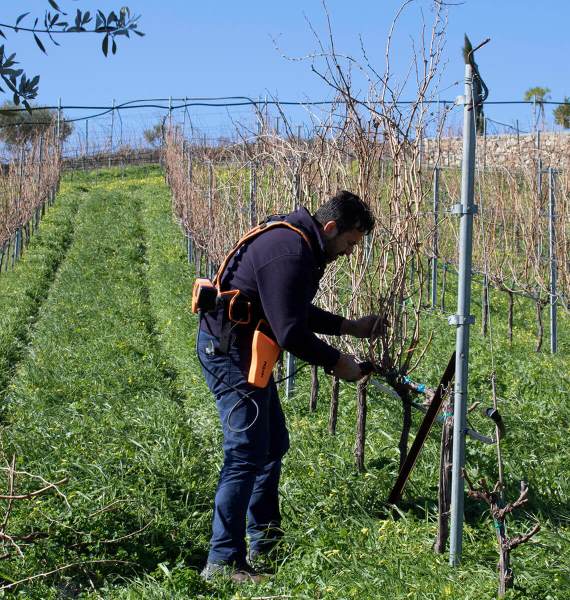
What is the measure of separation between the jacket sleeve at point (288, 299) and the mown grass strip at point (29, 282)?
4469 millimetres

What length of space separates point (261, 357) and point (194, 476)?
1492 mm

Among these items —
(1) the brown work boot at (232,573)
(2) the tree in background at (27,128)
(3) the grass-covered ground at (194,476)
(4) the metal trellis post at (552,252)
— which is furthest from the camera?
(2) the tree in background at (27,128)

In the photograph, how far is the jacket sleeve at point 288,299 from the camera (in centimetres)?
382

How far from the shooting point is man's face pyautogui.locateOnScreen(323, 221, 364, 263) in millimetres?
4062

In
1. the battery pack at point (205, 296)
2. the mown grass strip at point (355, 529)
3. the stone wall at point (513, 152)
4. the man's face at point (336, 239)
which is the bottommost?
the mown grass strip at point (355, 529)

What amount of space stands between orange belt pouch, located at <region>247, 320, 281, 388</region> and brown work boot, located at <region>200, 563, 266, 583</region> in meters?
0.84

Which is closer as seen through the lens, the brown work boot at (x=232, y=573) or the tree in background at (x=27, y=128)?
the brown work boot at (x=232, y=573)

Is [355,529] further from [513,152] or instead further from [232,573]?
[513,152]

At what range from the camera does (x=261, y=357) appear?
156 inches

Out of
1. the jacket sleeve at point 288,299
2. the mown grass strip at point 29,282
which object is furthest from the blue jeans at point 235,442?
the mown grass strip at point 29,282

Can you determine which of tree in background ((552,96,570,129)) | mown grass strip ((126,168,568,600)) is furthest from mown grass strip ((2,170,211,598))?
tree in background ((552,96,570,129))

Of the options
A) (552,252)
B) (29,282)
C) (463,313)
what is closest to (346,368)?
(463,313)

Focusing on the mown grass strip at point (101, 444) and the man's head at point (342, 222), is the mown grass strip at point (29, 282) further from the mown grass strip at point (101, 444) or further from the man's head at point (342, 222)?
the man's head at point (342, 222)

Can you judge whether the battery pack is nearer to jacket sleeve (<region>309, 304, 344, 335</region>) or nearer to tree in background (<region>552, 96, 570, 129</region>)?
jacket sleeve (<region>309, 304, 344, 335</region>)
